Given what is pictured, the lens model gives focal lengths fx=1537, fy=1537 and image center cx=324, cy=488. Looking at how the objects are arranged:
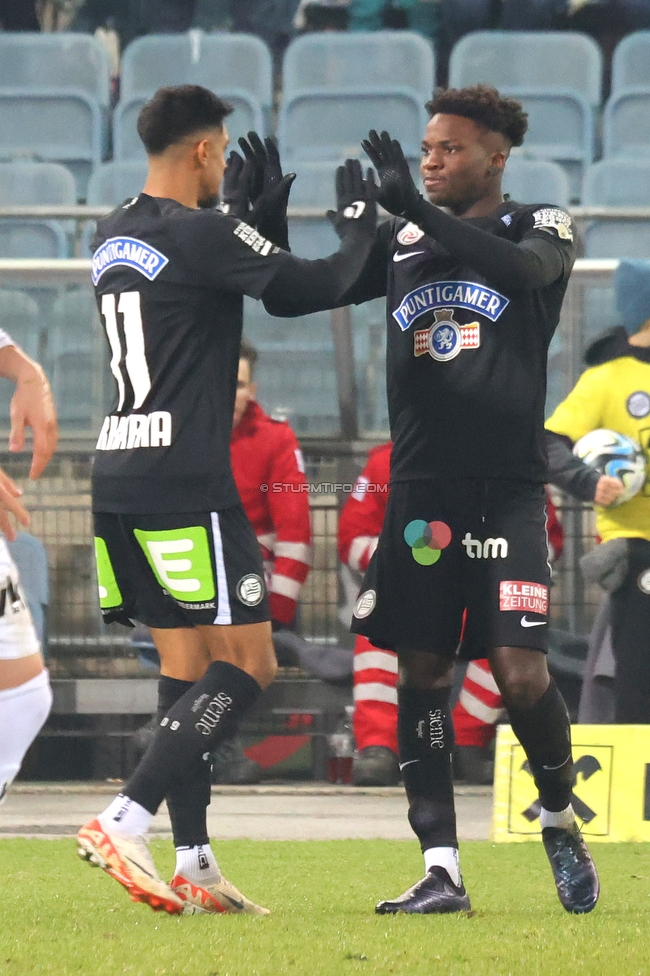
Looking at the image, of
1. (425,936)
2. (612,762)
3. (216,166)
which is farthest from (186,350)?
(612,762)

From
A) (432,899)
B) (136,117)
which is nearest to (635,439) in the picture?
(432,899)

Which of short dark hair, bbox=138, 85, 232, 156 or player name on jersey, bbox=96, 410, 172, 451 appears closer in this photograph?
player name on jersey, bbox=96, 410, 172, 451

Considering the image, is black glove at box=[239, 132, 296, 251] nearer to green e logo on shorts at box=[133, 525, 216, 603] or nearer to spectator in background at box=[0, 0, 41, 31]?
green e logo on shorts at box=[133, 525, 216, 603]

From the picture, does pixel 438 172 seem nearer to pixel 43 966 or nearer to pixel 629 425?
pixel 43 966

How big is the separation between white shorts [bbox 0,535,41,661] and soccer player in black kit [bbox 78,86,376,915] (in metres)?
0.93

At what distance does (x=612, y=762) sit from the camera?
5.54 m

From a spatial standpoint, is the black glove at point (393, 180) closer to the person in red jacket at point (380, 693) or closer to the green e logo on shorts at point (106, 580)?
the green e logo on shorts at point (106, 580)

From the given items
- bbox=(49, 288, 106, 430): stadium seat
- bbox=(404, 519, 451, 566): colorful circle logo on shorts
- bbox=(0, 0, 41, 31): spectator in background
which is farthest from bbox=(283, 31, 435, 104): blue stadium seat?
bbox=(404, 519, 451, 566): colorful circle logo on shorts

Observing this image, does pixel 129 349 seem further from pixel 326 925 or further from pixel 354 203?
pixel 326 925

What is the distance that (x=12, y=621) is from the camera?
8.94 ft

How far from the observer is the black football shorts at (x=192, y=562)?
367 cm

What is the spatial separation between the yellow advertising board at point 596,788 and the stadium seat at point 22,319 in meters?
3.20

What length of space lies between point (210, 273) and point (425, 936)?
160cm

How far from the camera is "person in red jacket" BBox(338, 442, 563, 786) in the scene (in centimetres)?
700
